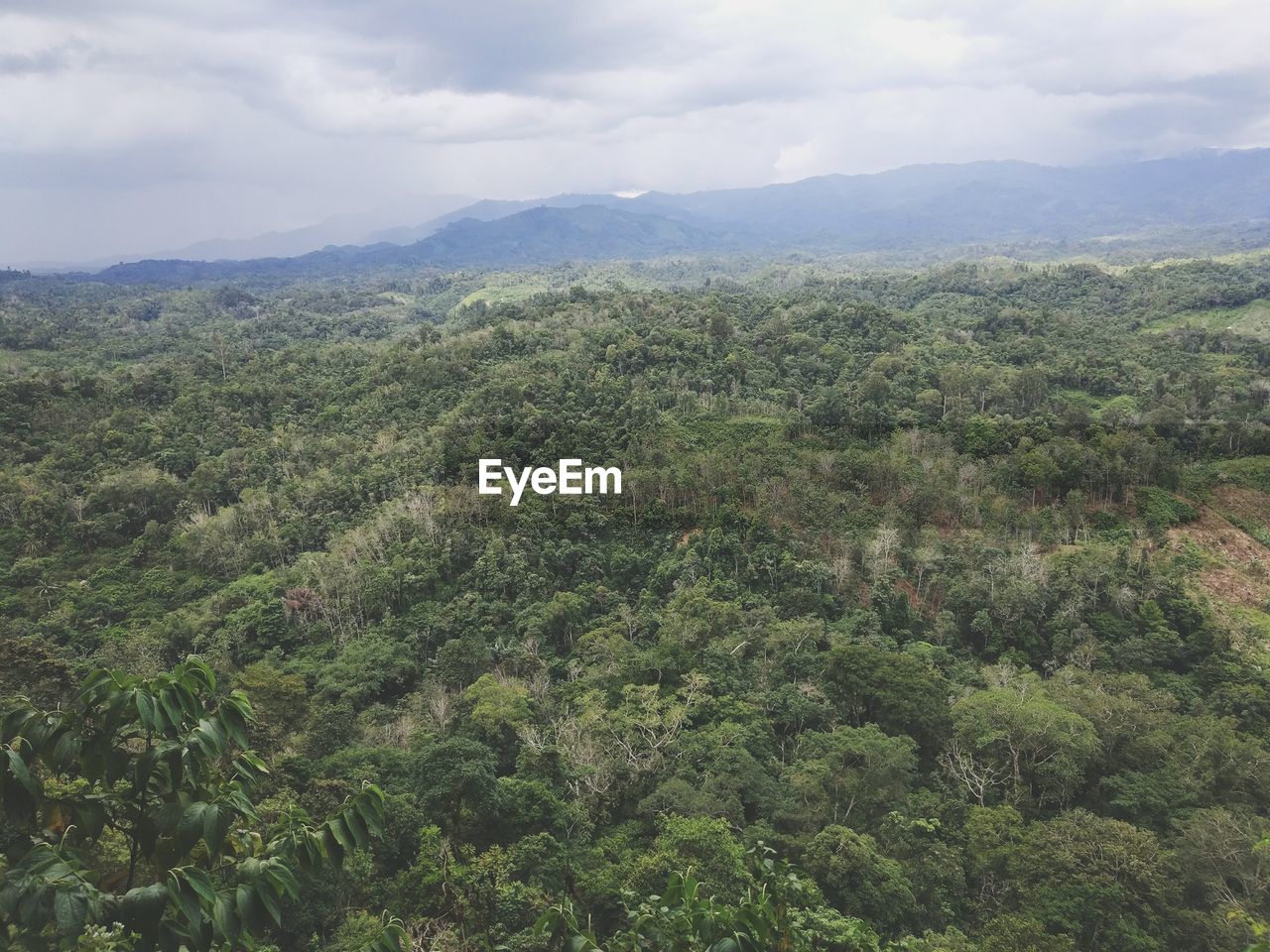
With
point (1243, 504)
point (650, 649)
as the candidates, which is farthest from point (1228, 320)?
point (650, 649)

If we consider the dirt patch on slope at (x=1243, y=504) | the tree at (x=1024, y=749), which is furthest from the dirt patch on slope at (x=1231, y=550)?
the tree at (x=1024, y=749)

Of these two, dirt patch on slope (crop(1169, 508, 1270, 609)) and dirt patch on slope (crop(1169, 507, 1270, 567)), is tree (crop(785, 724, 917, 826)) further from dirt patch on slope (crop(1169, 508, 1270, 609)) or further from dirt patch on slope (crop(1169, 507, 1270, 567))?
dirt patch on slope (crop(1169, 507, 1270, 567))

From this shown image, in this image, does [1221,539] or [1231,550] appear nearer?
[1231,550]

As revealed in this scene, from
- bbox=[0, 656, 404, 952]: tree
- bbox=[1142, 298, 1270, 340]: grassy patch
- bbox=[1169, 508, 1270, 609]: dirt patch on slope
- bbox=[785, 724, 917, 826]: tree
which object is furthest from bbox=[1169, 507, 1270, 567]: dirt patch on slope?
bbox=[1142, 298, 1270, 340]: grassy patch

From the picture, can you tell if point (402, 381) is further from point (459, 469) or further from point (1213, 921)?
point (1213, 921)

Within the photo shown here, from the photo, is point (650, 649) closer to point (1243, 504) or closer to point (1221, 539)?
point (1221, 539)

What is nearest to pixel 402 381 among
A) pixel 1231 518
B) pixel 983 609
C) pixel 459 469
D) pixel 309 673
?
pixel 459 469
